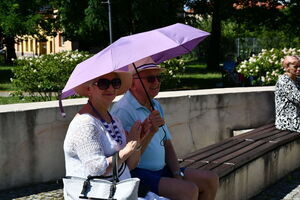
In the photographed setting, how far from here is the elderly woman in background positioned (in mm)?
7441

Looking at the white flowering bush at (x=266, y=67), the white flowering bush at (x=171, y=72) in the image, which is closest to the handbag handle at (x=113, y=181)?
the white flowering bush at (x=266, y=67)

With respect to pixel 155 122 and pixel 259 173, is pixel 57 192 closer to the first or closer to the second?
pixel 259 173

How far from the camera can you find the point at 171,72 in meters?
13.8

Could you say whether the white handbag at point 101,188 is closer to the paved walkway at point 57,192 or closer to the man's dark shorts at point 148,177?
the man's dark shorts at point 148,177

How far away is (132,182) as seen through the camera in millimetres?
3121

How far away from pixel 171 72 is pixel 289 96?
6420mm

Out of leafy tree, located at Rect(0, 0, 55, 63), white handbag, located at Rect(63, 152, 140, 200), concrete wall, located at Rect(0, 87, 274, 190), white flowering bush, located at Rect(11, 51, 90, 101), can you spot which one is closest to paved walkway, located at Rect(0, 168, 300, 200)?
concrete wall, located at Rect(0, 87, 274, 190)

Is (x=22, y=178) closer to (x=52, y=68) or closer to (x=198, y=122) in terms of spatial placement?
A: (x=198, y=122)

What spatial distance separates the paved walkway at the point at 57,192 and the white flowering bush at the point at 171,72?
6.92 meters

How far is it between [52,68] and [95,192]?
349 inches

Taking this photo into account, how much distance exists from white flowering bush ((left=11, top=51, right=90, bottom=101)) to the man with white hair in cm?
739

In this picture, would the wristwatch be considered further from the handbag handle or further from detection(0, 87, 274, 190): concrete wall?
detection(0, 87, 274, 190): concrete wall

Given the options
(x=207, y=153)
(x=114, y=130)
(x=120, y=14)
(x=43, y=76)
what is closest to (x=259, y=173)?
(x=207, y=153)

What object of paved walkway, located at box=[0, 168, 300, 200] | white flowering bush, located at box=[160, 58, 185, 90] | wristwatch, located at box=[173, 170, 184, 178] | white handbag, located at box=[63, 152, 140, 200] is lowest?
paved walkway, located at box=[0, 168, 300, 200]
